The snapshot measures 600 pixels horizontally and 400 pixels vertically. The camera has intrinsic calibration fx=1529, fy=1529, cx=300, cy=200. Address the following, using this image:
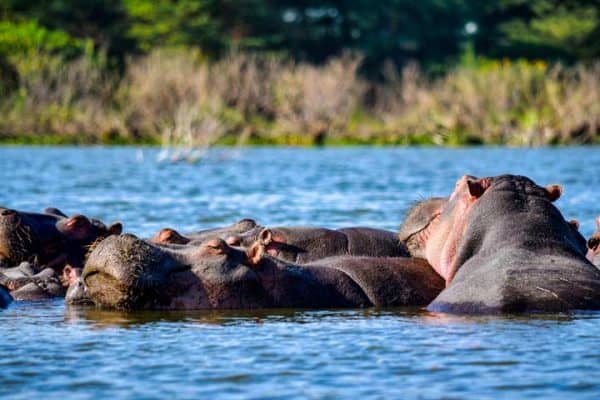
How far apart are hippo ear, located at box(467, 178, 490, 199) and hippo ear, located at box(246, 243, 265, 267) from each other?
1.41 m

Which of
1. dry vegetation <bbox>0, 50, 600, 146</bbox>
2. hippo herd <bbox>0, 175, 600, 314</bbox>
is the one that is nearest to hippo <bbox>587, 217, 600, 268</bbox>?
hippo herd <bbox>0, 175, 600, 314</bbox>

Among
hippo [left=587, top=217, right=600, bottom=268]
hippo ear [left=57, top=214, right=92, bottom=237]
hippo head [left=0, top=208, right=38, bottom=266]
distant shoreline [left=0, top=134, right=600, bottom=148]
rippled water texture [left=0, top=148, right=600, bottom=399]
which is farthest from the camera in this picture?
distant shoreline [left=0, top=134, right=600, bottom=148]

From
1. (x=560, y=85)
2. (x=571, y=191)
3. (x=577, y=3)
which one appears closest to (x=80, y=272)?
(x=571, y=191)

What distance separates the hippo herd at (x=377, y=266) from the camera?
28.3 feet

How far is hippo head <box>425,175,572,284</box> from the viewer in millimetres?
9359

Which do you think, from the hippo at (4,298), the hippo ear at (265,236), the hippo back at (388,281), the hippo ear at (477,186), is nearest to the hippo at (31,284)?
the hippo at (4,298)

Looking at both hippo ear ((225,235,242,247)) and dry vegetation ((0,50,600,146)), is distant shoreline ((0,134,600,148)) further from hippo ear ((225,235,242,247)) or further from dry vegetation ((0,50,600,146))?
hippo ear ((225,235,242,247))

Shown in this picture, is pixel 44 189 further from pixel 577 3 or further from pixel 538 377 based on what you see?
pixel 577 3

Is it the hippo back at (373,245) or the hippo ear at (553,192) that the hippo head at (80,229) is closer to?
the hippo back at (373,245)

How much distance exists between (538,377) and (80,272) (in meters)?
3.85

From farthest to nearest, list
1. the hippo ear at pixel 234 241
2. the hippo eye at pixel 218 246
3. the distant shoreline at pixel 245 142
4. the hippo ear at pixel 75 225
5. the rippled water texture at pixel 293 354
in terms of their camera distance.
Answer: the distant shoreline at pixel 245 142, the hippo ear at pixel 75 225, the hippo ear at pixel 234 241, the hippo eye at pixel 218 246, the rippled water texture at pixel 293 354

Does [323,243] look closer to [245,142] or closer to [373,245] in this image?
[373,245]

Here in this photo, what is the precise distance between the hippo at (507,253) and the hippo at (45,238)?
2551mm

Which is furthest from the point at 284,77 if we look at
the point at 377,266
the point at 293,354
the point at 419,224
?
the point at 293,354
